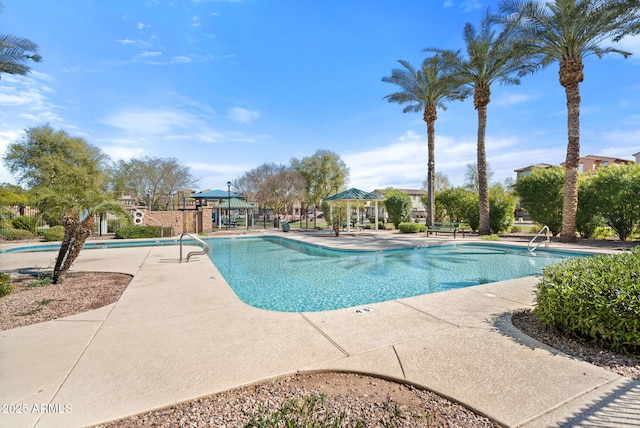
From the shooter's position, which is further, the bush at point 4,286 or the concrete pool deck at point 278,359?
the bush at point 4,286

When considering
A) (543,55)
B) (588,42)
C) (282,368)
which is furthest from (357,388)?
(543,55)

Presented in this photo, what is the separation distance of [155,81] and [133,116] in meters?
2.67

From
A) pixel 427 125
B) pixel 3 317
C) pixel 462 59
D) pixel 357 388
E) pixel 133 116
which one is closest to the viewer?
pixel 357 388

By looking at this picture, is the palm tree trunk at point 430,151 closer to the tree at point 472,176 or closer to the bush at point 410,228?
the bush at point 410,228

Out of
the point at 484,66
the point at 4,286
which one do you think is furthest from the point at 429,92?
the point at 4,286

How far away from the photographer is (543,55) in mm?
14578

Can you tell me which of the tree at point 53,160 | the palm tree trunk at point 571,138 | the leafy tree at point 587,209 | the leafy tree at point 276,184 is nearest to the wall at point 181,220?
the tree at point 53,160

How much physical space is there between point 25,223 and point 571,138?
3149 cm

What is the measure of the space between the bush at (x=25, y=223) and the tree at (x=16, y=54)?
43.4 feet

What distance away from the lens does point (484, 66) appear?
16.4 meters

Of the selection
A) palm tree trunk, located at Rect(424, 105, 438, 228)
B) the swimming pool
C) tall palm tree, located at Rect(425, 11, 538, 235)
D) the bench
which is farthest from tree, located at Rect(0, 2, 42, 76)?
palm tree trunk, located at Rect(424, 105, 438, 228)

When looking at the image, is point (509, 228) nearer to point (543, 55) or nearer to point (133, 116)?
point (543, 55)

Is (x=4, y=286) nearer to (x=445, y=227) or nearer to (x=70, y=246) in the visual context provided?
(x=70, y=246)

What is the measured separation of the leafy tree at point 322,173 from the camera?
37500 mm
